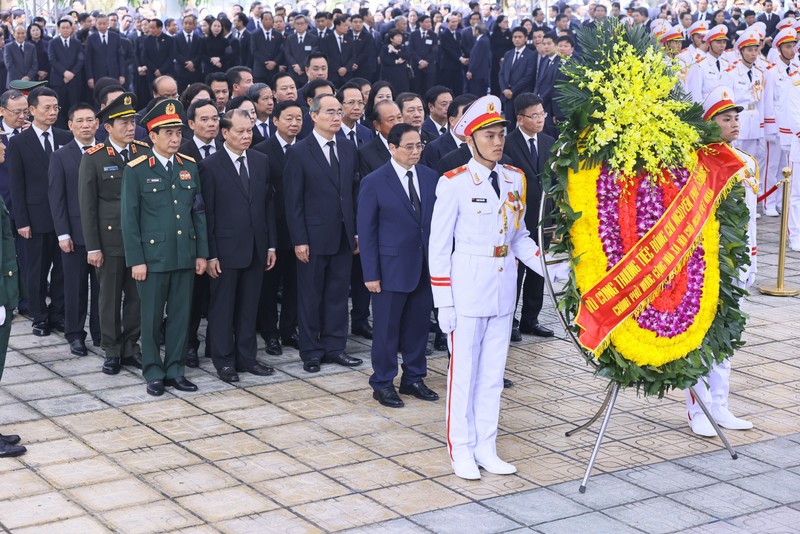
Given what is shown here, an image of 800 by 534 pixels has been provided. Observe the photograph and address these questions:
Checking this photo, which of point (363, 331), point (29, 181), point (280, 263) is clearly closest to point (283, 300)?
point (280, 263)

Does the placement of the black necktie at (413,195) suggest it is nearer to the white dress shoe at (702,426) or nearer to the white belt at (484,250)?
the white belt at (484,250)

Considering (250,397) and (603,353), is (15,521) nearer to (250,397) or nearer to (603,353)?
(250,397)

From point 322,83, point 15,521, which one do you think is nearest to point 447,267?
point 15,521

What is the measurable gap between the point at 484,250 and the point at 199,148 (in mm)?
2956

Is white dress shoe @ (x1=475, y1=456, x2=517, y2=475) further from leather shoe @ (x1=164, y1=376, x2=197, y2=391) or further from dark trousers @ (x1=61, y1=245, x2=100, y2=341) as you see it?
dark trousers @ (x1=61, y1=245, x2=100, y2=341)

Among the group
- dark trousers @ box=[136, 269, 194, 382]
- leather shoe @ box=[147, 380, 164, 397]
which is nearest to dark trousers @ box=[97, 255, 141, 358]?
dark trousers @ box=[136, 269, 194, 382]

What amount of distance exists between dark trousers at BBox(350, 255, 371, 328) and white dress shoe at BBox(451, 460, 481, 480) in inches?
116

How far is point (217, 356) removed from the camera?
7602mm

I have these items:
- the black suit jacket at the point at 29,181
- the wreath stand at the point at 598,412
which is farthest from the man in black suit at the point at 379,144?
the black suit jacket at the point at 29,181

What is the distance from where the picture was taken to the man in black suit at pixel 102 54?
18.4 m

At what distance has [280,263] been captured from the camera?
8516 mm

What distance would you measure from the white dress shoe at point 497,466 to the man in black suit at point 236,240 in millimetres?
2222

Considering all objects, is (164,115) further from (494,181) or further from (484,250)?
(484,250)

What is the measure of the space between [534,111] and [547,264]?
8.72 ft
